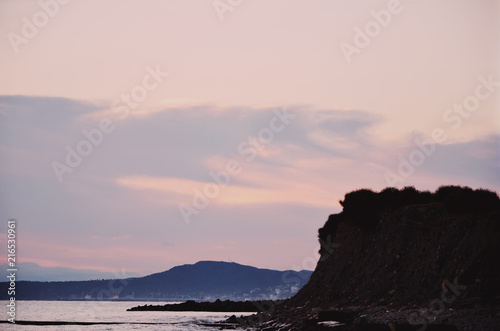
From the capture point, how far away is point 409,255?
54031 millimetres

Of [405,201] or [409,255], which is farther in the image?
[405,201]

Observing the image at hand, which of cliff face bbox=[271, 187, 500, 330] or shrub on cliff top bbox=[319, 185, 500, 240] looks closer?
cliff face bbox=[271, 187, 500, 330]

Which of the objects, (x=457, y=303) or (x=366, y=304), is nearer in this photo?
(x=457, y=303)

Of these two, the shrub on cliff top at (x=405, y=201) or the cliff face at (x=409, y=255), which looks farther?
the shrub on cliff top at (x=405, y=201)

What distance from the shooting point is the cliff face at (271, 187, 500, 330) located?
147 feet

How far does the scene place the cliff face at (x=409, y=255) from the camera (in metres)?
44.9

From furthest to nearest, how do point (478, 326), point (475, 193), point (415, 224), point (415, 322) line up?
1. point (415, 224)
2. point (475, 193)
3. point (415, 322)
4. point (478, 326)

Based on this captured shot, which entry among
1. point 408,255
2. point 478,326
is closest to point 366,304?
point 408,255

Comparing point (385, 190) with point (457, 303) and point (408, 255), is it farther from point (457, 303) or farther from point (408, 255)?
point (457, 303)

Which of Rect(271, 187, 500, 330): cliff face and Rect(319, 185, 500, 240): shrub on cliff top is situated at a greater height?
Rect(319, 185, 500, 240): shrub on cliff top

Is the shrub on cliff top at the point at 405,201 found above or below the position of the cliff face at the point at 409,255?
above

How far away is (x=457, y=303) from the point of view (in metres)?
42.2

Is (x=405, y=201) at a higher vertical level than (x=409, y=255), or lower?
higher

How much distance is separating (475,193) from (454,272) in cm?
832
